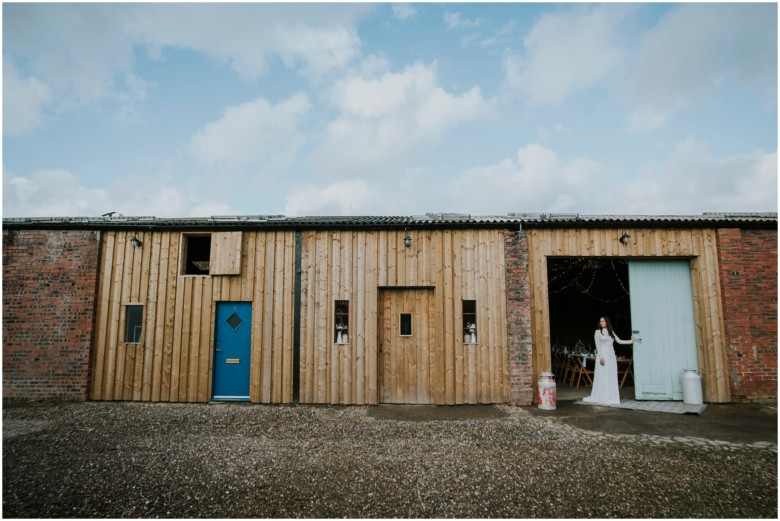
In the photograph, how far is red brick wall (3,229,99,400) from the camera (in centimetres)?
841

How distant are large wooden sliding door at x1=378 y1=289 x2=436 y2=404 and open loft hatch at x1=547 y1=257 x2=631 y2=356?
558cm

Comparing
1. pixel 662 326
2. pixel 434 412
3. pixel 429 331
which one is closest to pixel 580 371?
pixel 662 326

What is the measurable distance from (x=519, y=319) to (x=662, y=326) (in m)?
3.25

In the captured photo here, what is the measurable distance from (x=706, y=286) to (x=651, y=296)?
3.47 ft

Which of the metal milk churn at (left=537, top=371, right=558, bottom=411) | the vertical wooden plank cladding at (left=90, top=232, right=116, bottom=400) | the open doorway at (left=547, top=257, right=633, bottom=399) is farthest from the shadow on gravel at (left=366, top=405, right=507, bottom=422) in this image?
the vertical wooden plank cladding at (left=90, top=232, right=116, bottom=400)

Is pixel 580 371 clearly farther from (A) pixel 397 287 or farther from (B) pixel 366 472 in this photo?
(B) pixel 366 472

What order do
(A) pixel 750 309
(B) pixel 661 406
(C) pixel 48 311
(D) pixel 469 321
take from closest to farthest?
(B) pixel 661 406 < (A) pixel 750 309 < (D) pixel 469 321 < (C) pixel 48 311

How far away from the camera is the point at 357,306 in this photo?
852 centimetres

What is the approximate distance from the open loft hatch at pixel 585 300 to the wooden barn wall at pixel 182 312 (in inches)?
325

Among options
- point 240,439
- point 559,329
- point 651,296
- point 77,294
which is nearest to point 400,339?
point 240,439

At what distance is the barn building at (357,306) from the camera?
27.3ft

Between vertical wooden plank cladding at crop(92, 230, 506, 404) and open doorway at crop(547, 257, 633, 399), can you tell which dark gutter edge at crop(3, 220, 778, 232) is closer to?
vertical wooden plank cladding at crop(92, 230, 506, 404)

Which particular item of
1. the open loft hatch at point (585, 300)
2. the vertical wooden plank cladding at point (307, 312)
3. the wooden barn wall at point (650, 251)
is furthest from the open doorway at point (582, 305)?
the vertical wooden plank cladding at point (307, 312)

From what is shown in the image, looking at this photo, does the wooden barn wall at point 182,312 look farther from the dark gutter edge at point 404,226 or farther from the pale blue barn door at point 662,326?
the pale blue barn door at point 662,326
